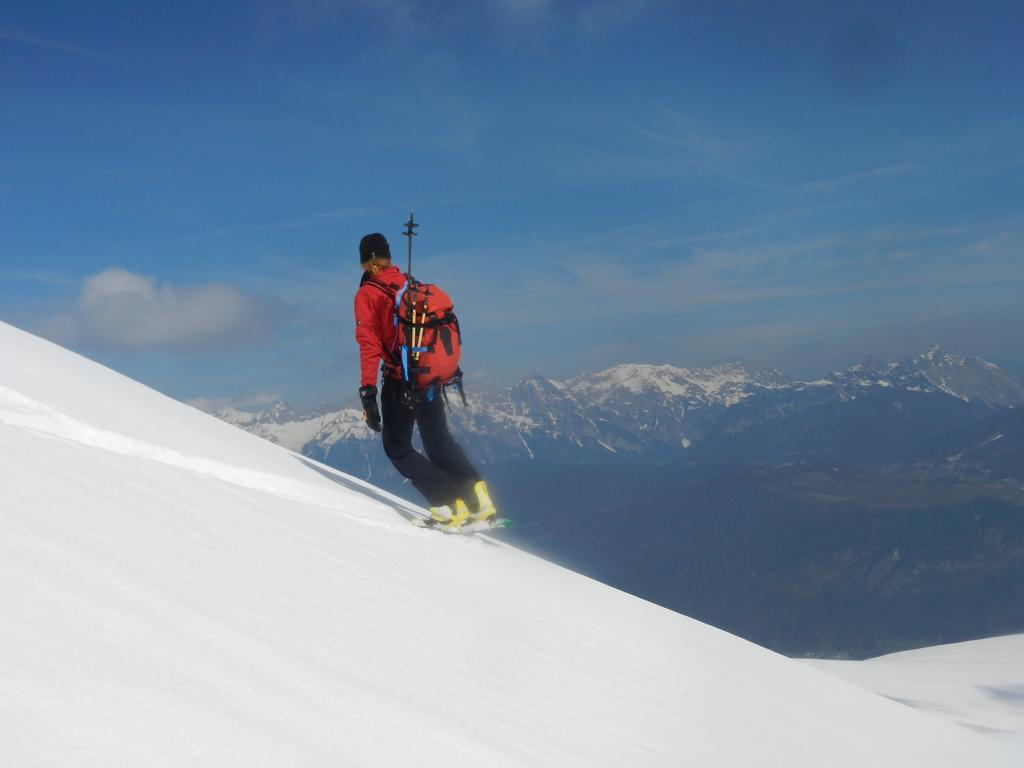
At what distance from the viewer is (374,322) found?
716 cm

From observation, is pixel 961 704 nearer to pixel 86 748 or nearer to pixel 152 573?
pixel 152 573

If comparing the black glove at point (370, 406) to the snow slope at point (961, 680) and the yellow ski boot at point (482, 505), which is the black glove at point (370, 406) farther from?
the snow slope at point (961, 680)

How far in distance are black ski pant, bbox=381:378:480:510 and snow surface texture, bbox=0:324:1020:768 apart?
0.48 m

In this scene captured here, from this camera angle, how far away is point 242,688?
2.66 m

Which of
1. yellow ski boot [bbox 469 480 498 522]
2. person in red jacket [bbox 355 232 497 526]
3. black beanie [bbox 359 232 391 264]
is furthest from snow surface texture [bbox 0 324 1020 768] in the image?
black beanie [bbox 359 232 391 264]

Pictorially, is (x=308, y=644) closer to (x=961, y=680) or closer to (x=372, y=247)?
(x=372, y=247)

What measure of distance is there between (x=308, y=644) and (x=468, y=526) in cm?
421

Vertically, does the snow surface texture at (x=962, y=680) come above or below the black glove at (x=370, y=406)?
below

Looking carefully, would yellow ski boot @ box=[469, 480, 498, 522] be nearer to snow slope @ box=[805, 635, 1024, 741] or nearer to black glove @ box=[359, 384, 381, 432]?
black glove @ box=[359, 384, 381, 432]

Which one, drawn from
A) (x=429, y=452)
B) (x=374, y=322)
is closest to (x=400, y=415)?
(x=429, y=452)

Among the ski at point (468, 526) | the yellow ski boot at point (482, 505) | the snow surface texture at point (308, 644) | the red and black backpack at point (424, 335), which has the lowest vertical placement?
the snow surface texture at point (308, 644)

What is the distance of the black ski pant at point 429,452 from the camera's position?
23.9ft

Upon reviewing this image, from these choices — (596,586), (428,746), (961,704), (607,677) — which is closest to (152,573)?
(428,746)

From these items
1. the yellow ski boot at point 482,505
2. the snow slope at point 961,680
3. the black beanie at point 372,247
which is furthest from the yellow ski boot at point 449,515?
the snow slope at point 961,680
